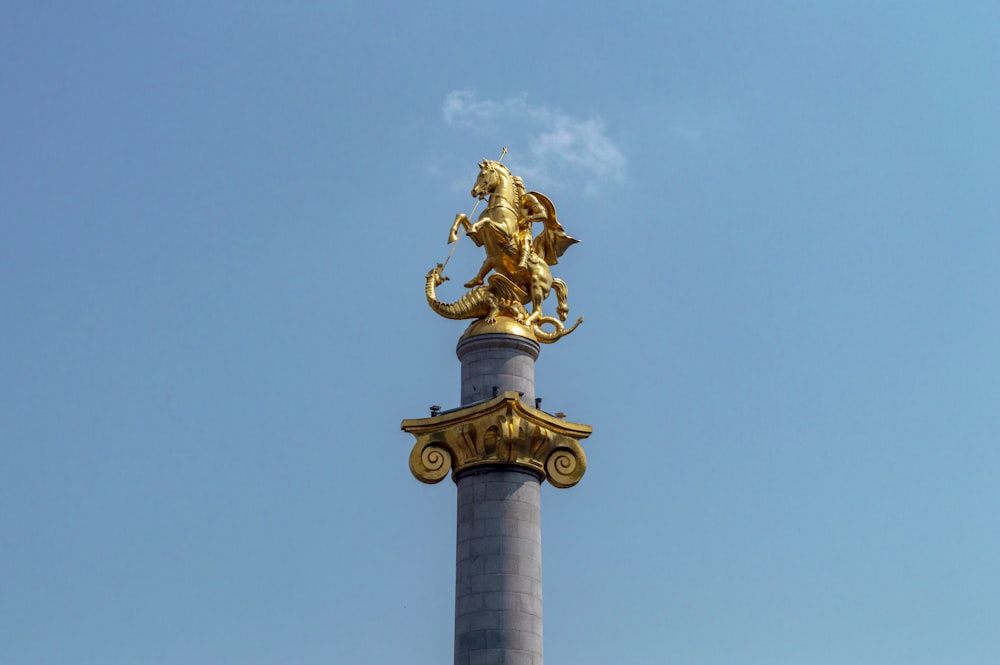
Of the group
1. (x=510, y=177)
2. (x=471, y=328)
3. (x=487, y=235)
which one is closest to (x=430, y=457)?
(x=471, y=328)

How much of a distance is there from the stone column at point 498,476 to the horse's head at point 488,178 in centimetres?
497

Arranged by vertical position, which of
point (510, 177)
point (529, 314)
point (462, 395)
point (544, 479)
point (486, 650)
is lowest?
point (486, 650)

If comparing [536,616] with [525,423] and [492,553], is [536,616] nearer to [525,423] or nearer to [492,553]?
[492,553]

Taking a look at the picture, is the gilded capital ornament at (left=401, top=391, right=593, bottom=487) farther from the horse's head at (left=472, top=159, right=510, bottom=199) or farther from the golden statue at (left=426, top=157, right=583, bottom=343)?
the horse's head at (left=472, top=159, right=510, bottom=199)

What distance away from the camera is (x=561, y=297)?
35812mm

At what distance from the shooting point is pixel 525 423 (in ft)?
105

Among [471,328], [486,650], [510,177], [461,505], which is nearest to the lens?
[486,650]

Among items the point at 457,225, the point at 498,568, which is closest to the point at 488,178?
the point at 457,225

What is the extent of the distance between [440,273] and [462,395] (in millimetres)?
4139

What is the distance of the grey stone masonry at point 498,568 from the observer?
98.4ft

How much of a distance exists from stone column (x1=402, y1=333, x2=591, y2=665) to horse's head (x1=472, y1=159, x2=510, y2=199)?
497 centimetres

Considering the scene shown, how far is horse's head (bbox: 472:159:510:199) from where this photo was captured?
1437 inches

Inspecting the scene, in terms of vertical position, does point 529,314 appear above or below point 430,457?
above

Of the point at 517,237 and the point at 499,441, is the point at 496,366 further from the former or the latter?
the point at 517,237
